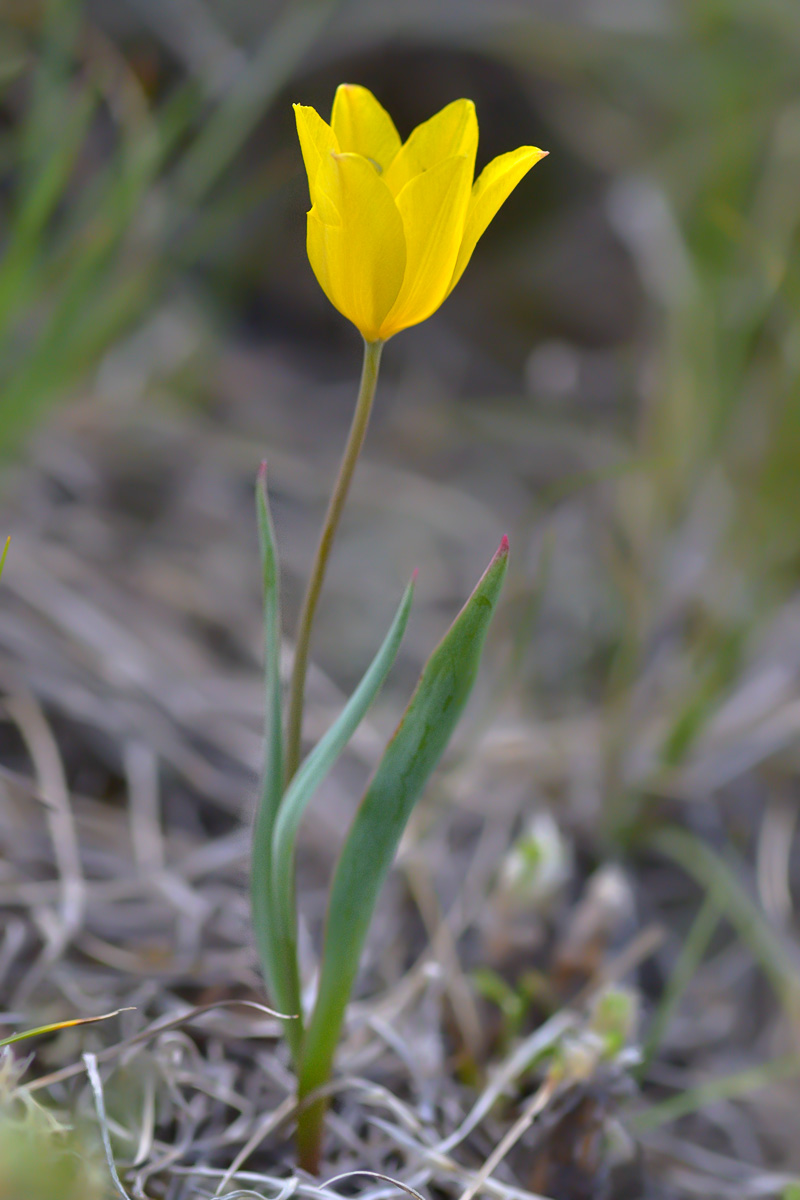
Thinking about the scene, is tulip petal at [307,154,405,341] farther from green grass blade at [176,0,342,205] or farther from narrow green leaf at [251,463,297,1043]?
green grass blade at [176,0,342,205]

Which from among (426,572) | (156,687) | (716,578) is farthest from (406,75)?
(156,687)

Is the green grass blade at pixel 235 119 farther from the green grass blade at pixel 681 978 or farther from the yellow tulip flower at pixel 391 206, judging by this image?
the green grass blade at pixel 681 978

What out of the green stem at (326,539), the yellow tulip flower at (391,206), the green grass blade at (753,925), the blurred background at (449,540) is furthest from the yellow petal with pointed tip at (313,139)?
the green grass blade at (753,925)

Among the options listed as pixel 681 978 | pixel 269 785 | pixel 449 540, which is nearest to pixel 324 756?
pixel 269 785

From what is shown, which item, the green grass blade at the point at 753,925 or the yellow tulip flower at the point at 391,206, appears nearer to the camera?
the yellow tulip flower at the point at 391,206

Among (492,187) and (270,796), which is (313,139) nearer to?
(492,187)

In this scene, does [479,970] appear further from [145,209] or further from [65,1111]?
[145,209]
